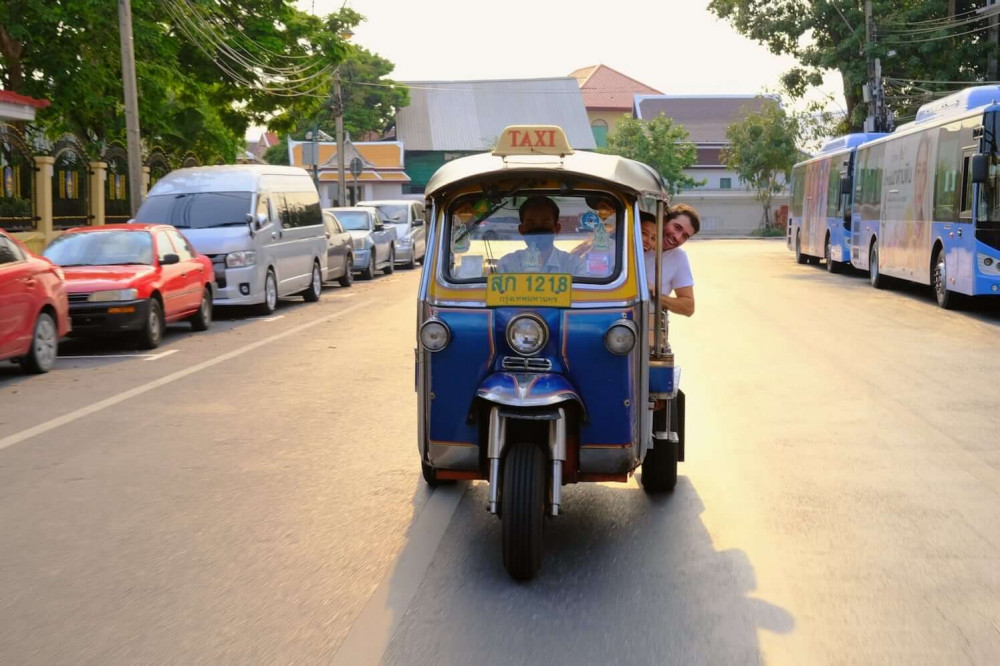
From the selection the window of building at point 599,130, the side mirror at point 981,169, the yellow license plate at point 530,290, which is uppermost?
the window of building at point 599,130

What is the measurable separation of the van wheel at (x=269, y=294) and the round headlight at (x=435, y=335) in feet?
46.4

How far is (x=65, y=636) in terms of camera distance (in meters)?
4.82

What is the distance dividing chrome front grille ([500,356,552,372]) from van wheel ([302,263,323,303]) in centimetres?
1705

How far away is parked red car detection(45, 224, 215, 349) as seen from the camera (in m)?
14.9

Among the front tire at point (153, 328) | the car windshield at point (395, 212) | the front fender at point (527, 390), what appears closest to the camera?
the front fender at point (527, 390)

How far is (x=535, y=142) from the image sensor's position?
6.27 m

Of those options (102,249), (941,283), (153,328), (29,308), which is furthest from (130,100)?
(941,283)

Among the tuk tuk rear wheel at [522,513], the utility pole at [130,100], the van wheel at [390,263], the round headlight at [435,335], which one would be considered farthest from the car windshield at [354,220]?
the tuk tuk rear wheel at [522,513]

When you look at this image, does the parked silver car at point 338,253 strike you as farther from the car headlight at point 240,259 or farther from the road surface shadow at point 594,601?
the road surface shadow at point 594,601

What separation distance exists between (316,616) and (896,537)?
112 inches

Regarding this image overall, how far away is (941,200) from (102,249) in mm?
12907

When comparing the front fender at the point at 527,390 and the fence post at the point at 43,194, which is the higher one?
the fence post at the point at 43,194

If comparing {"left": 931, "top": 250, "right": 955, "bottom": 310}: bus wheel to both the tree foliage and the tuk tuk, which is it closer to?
the tuk tuk

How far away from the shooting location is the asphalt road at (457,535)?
4.79m
